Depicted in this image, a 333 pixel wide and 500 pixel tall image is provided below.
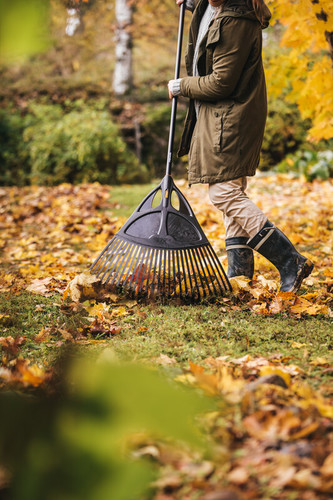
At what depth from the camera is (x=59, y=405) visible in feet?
1.16

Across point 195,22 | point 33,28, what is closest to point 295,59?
point 195,22

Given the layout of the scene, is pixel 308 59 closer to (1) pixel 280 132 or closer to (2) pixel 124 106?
(1) pixel 280 132

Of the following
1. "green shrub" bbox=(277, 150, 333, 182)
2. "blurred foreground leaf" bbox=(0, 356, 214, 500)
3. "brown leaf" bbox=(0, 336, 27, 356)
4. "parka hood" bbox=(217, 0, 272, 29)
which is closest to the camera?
"blurred foreground leaf" bbox=(0, 356, 214, 500)

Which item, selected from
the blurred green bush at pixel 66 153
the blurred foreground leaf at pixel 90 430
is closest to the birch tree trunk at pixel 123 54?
the blurred green bush at pixel 66 153

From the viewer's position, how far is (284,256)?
2.79 metres

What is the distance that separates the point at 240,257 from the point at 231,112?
3.06 ft

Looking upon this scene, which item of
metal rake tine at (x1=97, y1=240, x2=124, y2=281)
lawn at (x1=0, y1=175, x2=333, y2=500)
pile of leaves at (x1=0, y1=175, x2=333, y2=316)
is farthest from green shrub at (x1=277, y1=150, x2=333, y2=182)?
metal rake tine at (x1=97, y1=240, x2=124, y2=281)

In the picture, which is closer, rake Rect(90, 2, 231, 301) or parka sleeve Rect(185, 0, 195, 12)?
rake Rect(90, 2, 231, 301)

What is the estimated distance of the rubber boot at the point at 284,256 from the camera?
108 inches

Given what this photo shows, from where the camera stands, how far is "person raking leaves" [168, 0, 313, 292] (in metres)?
2.56

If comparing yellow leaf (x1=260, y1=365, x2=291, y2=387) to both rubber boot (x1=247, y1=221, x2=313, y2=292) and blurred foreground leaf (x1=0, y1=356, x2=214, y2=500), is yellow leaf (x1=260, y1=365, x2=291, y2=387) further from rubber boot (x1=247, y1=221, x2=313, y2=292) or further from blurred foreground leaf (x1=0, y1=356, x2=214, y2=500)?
blurred foreground leaf (x1=0, y1=356, x2=214, y2=500)

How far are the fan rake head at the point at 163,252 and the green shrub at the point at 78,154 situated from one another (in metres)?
5.17

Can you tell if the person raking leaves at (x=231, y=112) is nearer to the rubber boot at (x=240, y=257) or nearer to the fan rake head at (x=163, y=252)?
the rubber boot at (x=240, y=257)

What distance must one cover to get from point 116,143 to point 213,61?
5629mm
